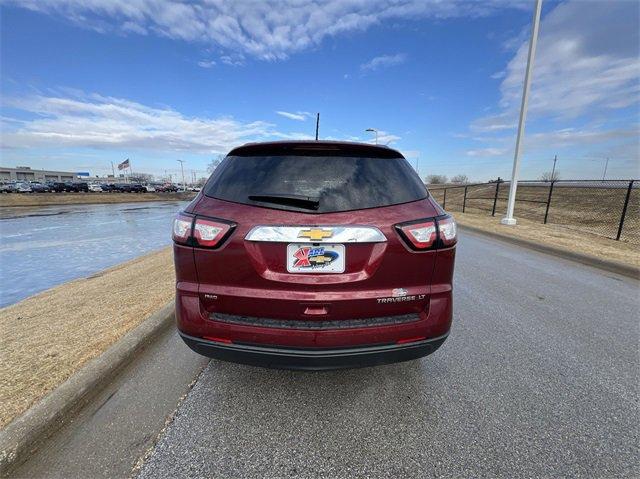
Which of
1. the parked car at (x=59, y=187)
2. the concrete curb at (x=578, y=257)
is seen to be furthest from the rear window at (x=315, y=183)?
the parked car at (x=59, y=187)

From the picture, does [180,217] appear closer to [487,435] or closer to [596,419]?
[487,435]

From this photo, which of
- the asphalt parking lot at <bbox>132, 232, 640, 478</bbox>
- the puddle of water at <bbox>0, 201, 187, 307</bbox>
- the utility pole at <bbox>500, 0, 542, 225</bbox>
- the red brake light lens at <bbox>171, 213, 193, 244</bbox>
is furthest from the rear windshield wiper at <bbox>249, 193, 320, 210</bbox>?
the utility pole at <bbox>500, 0, 542, 225</bbox>

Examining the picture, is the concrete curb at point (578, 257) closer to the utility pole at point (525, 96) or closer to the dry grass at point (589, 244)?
the dry grass at point (589, 244)

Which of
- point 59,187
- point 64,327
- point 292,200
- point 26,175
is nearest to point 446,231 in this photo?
point 292,200

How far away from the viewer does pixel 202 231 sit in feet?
6.73

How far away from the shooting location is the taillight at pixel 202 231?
2020mm

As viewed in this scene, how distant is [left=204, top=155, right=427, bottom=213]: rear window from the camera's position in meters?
2.05

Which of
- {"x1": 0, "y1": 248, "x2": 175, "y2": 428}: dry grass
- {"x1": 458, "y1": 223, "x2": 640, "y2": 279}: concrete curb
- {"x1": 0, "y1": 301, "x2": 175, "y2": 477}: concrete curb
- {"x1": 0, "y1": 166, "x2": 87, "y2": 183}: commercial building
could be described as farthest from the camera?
{"x1": 0, "y1": 166, "x2": 87, "y2": 183}: commercial building

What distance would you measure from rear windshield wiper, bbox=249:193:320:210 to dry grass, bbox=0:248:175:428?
2.05m

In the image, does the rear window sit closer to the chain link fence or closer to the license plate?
the license plate

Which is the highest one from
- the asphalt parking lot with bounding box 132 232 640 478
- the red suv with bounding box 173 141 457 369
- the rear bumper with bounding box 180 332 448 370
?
the red suv with bounding box 173 141 457 369

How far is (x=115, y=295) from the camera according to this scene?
192 inches

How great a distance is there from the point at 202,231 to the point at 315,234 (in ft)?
2.31

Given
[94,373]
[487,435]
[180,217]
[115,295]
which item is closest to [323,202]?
[180,217]
